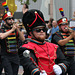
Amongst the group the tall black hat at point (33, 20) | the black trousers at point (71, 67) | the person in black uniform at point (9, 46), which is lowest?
the black trousers at point (71, 67)

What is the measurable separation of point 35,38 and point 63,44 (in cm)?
200

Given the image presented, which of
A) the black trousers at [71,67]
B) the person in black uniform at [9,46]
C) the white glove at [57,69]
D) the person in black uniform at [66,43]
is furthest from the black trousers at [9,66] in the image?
the white glove at [57,69]

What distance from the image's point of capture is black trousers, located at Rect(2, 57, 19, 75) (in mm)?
5594

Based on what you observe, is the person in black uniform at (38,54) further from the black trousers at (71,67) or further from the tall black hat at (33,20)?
the black trousers at (71,67)

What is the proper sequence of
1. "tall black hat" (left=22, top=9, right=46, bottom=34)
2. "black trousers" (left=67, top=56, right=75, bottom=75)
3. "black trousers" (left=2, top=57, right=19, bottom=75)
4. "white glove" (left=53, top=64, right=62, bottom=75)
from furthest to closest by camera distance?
"black trousers" (left=2, top=57, right=19, bottom=75) → "black trousers" (left=67, top=56, right=75, bottom=75) → "tall black hat" (left=22, top=9, right=46, bottom=34) → "white glove" (left=53, top=64, right=62, bottom=75)

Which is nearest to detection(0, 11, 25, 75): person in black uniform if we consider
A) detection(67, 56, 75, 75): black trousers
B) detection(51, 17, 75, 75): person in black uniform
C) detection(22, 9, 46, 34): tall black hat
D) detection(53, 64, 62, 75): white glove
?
detection(51, 17, 75, 75): person in black uniform

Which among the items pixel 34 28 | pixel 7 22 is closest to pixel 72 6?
pixel 7 22

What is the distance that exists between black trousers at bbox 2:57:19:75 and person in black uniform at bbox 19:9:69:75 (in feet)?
6.91

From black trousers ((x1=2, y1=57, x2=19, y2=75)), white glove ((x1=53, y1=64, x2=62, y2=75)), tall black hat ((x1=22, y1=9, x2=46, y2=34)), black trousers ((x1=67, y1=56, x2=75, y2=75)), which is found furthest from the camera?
black trousers ((x1=2, y1=57, x2=19, y2=75))

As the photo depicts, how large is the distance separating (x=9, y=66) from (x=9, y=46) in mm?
538

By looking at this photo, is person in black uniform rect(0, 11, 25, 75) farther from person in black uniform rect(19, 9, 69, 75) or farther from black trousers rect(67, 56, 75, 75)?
person in black uniform rect(19, 9, 69, 75)

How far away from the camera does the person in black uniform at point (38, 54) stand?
3420 millimetres

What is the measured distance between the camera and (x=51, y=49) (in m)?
3.63

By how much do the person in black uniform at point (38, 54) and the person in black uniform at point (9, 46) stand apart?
2.13m
